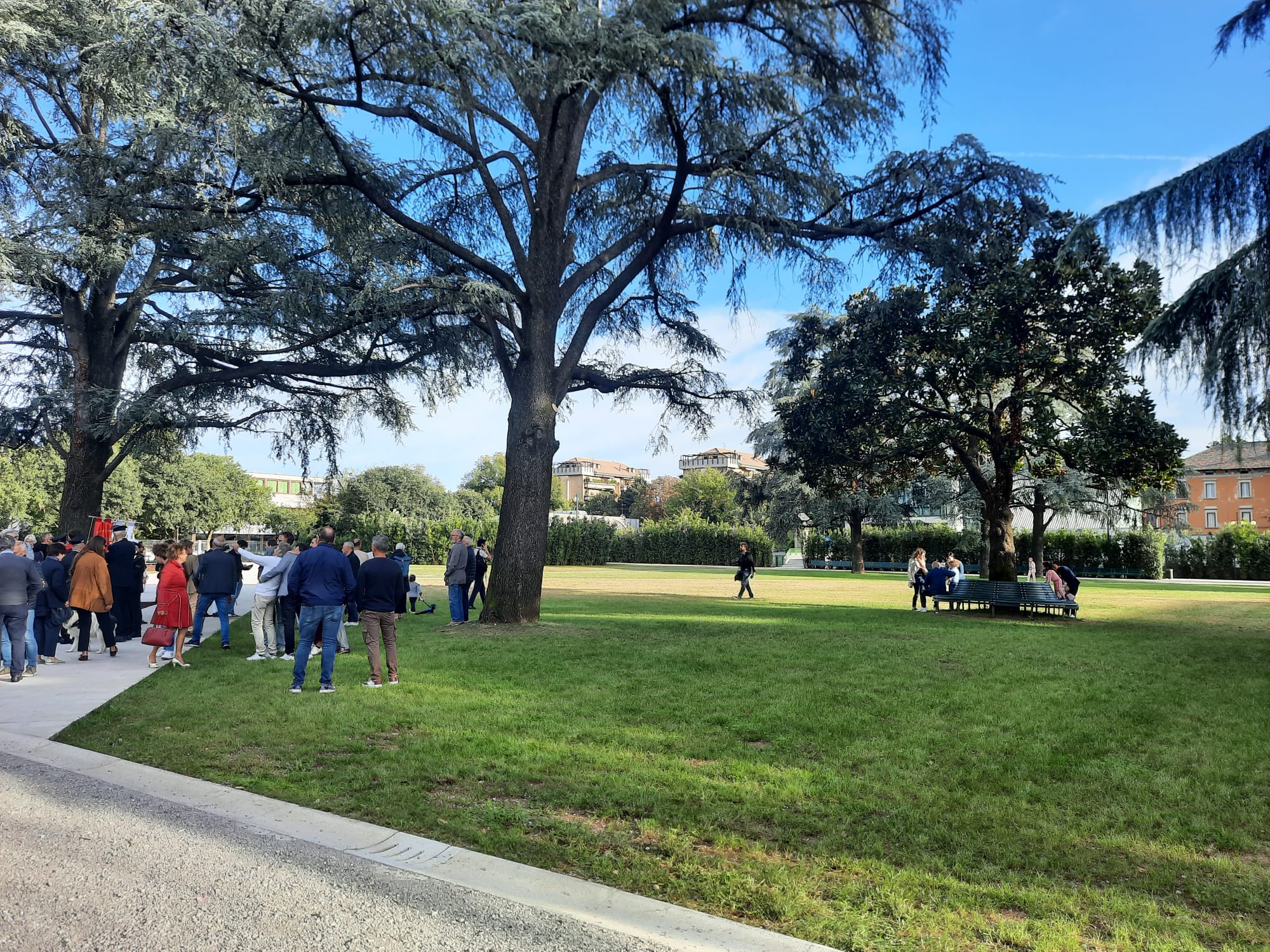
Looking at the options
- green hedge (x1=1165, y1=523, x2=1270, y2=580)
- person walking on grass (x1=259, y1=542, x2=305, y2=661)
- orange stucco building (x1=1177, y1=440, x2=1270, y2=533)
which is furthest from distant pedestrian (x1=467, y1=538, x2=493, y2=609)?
orange stucco building (x1=1177, y1=440, x2=1270, y2=533)

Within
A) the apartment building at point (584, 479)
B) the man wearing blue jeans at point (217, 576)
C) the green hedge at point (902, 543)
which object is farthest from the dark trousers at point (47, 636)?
the apartment building at point (584, 479)

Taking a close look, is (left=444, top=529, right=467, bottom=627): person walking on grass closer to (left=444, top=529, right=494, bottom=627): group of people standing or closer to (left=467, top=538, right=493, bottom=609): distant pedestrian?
(left=444, top=529, right=494, bottom=627): group of people standing

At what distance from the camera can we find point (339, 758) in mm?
6215

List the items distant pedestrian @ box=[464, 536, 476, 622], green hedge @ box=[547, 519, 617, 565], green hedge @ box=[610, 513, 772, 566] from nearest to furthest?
distant pedestrian @ box=[464, 536, 476, 622]
green hedge @ box=[547, 519, 617, 565]
green hedge @ box=[610, 513, 772, 566]

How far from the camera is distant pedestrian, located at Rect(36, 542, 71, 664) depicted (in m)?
10.8

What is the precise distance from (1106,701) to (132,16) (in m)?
15.4

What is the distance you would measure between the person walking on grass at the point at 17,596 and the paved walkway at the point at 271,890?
5184 millimetres

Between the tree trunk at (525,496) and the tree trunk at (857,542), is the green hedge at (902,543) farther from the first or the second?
the tree trunk at (525,496)

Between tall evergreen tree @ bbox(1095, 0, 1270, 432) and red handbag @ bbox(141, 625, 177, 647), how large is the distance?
1218 cm

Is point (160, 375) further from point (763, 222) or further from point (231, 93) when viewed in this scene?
point (763, 222)

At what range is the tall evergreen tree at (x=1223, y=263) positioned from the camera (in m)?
8.62

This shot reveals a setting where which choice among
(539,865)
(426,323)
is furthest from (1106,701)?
(426,323)

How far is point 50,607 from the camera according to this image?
10922mm

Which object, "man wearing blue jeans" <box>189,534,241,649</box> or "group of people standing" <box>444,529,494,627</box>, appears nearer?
"man wearing blue jeans" <box>189,534,241,649</box>
